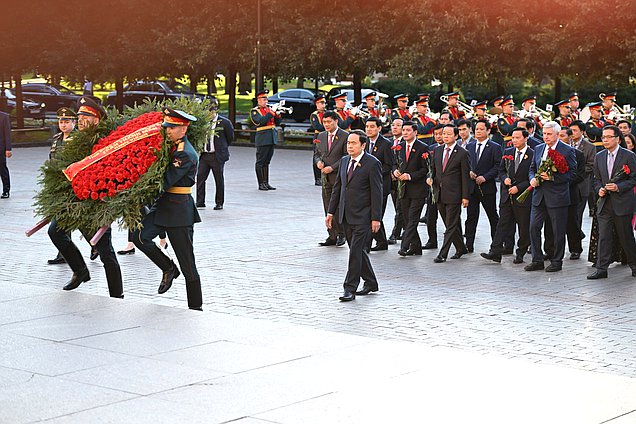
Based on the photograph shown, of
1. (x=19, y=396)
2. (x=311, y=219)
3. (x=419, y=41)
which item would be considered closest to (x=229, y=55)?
(x=419, y=41)

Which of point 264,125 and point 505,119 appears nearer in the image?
point 505,119

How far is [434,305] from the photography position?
38.7ft

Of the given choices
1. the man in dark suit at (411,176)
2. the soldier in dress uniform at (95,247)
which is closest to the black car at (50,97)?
the man in dark suit at (411,176)

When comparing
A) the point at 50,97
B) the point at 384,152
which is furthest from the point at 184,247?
the point at 50,97

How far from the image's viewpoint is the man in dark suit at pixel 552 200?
1433 centimetres

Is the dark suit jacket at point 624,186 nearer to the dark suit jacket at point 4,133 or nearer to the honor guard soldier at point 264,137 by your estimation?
the honor guard soldier at point 264,137

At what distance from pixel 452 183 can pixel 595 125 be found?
6.51m

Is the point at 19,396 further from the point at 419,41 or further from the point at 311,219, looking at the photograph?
the point at 419,41

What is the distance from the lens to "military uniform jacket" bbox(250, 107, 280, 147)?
2444 cm

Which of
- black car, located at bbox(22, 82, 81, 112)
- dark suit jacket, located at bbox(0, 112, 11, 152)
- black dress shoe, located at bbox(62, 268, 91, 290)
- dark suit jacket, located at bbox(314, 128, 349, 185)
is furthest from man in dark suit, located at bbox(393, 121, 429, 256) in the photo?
black car, located at bbox(22, 82, 81, 112)

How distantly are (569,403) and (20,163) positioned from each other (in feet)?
82.0

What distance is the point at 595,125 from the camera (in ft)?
68.3

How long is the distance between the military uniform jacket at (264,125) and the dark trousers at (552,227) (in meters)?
10.5

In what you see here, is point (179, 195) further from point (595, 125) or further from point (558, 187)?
point (595, 125)
